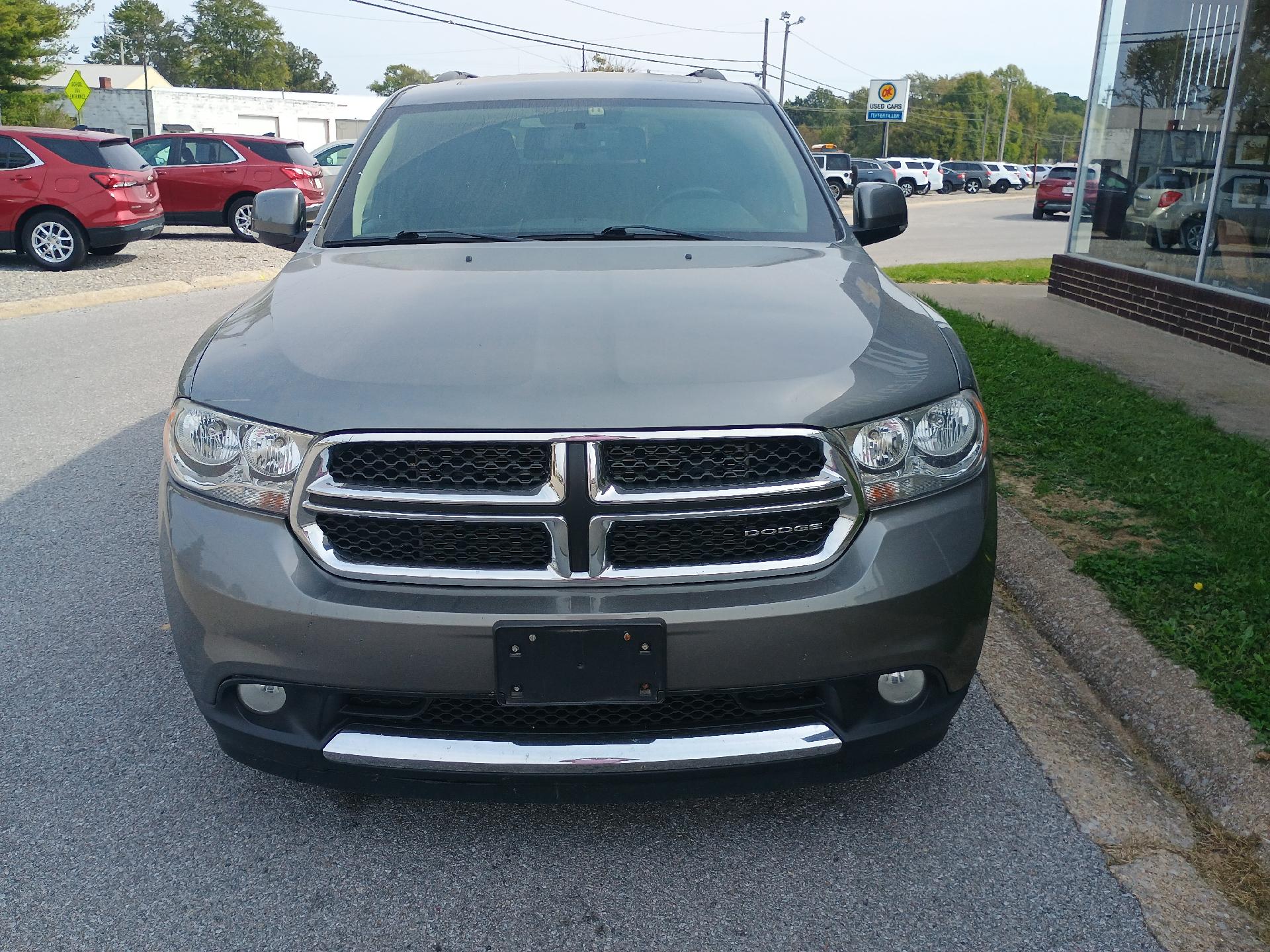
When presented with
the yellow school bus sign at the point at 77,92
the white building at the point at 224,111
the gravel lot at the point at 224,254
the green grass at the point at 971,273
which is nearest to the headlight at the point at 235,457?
the gravel lot at the point at 224,254

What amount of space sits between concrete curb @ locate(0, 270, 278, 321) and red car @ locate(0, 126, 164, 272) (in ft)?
4.81

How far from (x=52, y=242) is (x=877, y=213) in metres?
12.3

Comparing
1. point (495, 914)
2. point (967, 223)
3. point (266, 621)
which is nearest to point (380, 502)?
point (266, 621)

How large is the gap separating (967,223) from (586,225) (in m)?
26.4

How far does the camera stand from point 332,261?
10.9 feet

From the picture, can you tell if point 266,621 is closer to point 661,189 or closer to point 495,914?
point 495,914

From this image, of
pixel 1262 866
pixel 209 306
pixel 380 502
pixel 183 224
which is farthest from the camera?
pixel 183 224

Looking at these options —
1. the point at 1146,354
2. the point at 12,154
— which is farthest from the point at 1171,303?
the point at 12,154

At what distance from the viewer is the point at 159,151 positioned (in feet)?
58.3

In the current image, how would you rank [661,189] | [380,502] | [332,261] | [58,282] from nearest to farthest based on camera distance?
[380,502]
[332,261]
[661,189]
[58,282]

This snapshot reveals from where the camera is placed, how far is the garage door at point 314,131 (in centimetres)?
6900

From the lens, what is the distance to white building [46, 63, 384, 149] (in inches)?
2339

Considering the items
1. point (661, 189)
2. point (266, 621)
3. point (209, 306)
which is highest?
point (661, 189)

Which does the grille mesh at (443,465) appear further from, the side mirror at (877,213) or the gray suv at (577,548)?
the side mirror at (877,213)
